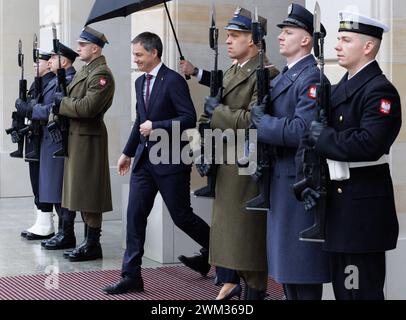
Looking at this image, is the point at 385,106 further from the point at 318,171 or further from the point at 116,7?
the point at 116,7

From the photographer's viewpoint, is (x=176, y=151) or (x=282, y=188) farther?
(x=176, y=151)

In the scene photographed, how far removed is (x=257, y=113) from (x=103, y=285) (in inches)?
105

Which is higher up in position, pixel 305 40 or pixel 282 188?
pixel 305 40

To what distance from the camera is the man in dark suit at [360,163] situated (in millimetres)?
4418

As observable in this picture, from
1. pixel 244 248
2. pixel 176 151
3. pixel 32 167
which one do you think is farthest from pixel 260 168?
pixel 32 167

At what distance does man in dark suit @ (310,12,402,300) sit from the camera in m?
4.42

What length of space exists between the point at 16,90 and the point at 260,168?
9357 millimetres

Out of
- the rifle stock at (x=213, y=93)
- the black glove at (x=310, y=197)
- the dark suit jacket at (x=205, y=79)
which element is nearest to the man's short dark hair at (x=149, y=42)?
the dark suit jacket at (x=205, y=79)

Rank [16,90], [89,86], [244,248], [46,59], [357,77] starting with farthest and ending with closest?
1. [16,90]
2. [46,59]
3. [89,86]
4. [244,248]
5. [357,77]

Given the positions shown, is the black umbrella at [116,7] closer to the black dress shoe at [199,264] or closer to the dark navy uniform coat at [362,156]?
the black dress shoe at [199,264]

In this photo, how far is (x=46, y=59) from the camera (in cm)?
952

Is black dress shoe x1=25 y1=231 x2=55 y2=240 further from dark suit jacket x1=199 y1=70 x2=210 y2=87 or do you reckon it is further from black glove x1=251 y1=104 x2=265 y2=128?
black glove x1=251 y1=104 x2=265 y2=128
